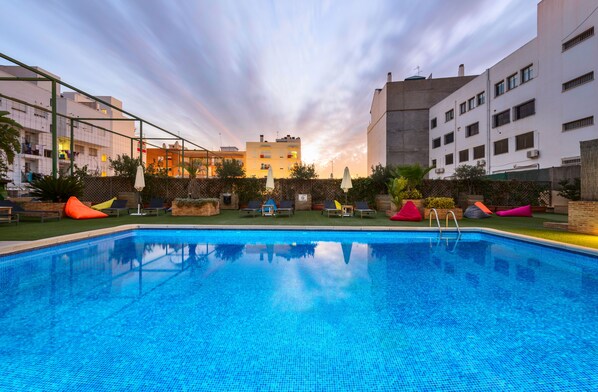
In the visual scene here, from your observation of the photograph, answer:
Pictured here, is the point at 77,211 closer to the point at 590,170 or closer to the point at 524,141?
A: the point at 590,170

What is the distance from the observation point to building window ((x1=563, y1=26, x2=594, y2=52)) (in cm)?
1663

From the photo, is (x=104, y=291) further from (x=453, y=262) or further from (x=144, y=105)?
(x=144, y=105)

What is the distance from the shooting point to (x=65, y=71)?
22.9 metres

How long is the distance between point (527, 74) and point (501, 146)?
5.92m

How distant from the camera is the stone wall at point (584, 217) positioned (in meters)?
7.96

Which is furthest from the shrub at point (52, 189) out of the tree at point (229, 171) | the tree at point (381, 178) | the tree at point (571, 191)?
the tree at point (571, 191)

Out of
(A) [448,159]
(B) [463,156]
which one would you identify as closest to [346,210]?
(B) [463,156]

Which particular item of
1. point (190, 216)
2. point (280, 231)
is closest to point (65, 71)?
point (190, 216)

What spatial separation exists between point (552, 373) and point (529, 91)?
86.5 ft

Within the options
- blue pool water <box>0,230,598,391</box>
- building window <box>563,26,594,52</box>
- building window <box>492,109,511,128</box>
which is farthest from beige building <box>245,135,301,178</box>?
blue pool water <box>0,230,598,391</box>

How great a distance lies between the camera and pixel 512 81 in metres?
22.8

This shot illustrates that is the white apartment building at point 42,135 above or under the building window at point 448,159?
above

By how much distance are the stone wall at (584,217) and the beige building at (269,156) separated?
153ft

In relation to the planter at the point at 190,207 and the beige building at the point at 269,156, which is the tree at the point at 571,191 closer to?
the planter at the point at 190,207
